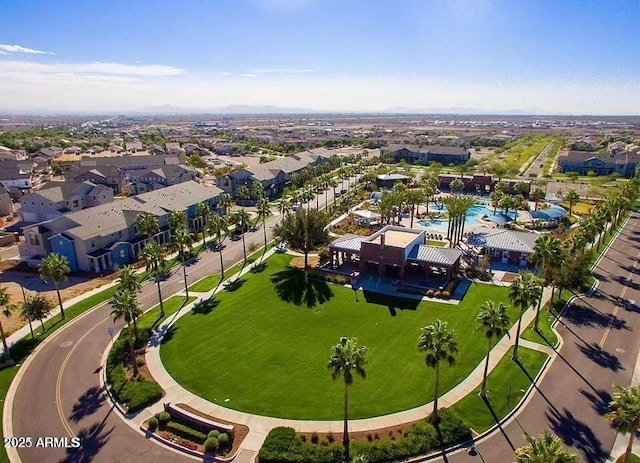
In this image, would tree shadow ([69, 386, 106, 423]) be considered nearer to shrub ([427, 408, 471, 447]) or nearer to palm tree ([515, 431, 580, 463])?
shrub ([427, 408, 471, 447])

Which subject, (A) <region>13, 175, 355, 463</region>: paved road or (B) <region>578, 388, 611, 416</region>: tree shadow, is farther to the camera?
(B) <region>578, 388, 611, 416</region>: tree shadow

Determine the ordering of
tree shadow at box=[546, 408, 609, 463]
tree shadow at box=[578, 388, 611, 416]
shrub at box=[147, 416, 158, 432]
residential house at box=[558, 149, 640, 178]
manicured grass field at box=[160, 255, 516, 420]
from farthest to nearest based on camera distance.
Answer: residential house at box=[558, 149, 640, 178] → manicured grass field at box=[160, 255, 516, 420] → tree shadow at box=[578, 388, 611, 416] → shrub at box=[147, 416, 158, 432] → tree shadow at box=[546, 408, 609, 463]

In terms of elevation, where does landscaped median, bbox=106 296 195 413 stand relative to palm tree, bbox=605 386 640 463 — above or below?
below

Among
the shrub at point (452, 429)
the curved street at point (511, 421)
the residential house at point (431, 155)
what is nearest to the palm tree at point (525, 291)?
the curved street at point (511, 421)

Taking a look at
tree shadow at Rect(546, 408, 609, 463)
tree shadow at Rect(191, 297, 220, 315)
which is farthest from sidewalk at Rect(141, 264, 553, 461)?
tree shadow at Rect(191, 297, 220, 315)

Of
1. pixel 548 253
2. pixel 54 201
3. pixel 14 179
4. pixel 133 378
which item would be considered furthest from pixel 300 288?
pixel 14 179

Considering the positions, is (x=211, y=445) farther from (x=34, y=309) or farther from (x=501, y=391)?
(x=34, y=309)

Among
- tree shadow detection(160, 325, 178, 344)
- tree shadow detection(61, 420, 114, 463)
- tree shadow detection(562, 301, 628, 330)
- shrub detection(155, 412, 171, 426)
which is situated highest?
tree shadow detection(562, 301, 628, 330)
